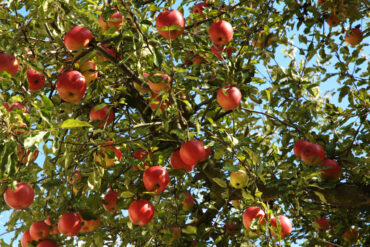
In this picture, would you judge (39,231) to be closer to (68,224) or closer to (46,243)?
(46,243)

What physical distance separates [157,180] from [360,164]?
205 cm

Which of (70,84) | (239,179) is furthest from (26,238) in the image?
(239,179)

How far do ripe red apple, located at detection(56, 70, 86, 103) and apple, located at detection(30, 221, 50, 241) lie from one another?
1145 mm

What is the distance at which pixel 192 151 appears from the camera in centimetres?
273

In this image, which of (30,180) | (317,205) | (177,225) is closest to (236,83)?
(177,225)

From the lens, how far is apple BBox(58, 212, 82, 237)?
9.45 ft

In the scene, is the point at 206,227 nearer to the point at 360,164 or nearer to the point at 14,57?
the point at 360,164

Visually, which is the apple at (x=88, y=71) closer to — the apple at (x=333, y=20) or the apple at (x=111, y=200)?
the apple at (x=111, y=200)

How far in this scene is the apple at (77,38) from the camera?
2.56 metres

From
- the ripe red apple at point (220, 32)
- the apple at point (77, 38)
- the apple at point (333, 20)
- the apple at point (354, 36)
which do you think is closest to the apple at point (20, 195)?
the apple at point (77, 38)

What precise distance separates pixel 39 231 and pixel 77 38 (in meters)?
1.67

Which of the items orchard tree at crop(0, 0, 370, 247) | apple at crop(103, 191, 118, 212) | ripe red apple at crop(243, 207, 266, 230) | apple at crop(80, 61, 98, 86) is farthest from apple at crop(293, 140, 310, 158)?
apple at crop(80, 61, 98, 86)

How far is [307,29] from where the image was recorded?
4426 mm

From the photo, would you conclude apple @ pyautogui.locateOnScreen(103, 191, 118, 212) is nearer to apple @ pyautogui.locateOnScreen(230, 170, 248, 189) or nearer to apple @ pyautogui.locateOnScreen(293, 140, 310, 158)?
apple @ pyautogui.locateOnScreen(230, 170, 248, 189)
